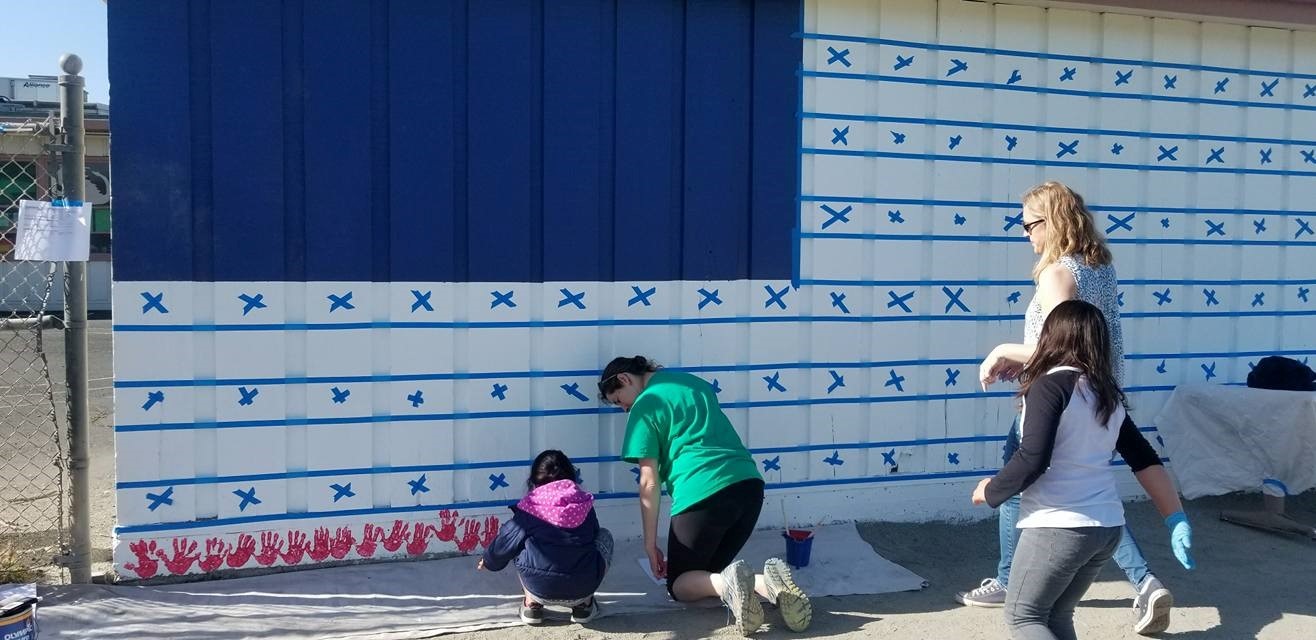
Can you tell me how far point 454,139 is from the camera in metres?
4.66

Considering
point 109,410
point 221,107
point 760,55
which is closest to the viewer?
point 221,107

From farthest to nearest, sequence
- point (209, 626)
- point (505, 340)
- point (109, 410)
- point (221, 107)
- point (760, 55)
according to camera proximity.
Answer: point (109, 410) → point (760, 55) → point (505, 340) → point (221, 107) → point (209, 626)

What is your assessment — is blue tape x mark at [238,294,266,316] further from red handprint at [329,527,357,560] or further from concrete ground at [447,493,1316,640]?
concrete ground at [447,493,1316,640]

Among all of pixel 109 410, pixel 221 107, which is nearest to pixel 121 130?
pixel 221 107

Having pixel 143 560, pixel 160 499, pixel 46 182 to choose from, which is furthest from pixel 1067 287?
pixel 46 182

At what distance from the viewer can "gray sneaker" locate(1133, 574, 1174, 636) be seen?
4.00 m

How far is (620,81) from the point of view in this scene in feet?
16.1

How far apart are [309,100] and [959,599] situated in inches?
137

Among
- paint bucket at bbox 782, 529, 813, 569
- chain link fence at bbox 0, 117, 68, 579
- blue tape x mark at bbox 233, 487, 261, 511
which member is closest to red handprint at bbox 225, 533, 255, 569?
blue tape x mark at bbox 233, 487, 261, 511

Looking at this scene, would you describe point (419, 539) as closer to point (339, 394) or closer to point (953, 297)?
point (339, 394)

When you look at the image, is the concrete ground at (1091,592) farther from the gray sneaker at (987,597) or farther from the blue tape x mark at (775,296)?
the blue tape x mark at (775,296)

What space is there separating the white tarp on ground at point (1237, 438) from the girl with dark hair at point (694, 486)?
9.37 ft

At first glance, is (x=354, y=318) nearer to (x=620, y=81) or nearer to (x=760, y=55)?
(x=620, y=81)

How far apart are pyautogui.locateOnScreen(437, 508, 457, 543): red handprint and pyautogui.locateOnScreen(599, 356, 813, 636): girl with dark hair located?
3.27ft
